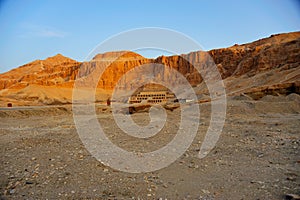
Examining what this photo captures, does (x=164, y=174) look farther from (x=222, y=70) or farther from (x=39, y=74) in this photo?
(x=39, y=74)

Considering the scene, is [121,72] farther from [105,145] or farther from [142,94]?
[105,145]

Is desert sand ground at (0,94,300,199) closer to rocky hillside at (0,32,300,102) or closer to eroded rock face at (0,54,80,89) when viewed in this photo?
rocky hillside at (0,32,300,102)

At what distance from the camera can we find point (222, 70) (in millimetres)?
66625

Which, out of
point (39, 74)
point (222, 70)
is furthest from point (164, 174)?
point (39, 74)

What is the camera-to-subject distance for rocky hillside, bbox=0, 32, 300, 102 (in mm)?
37497

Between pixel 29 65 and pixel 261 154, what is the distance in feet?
454

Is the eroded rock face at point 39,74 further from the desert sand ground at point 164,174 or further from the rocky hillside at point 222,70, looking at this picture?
the desert sand ground at point 164,174

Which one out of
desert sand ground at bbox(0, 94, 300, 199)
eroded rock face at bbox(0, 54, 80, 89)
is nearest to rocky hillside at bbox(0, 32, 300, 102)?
eroded rock face at bbox(0, 54, 80, 89)

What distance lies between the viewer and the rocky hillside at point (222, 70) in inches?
1476

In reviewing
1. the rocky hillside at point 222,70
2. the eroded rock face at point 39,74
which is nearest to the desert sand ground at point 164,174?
the rocky hillside at point 222,70

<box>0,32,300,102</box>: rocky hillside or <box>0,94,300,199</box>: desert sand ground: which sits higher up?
<box>0,32,300,102</box>: rocky hillside

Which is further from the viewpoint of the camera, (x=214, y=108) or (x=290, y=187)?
(x=214, y=108)

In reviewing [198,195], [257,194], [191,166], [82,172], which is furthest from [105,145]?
[257,194]

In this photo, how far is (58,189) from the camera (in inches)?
148
